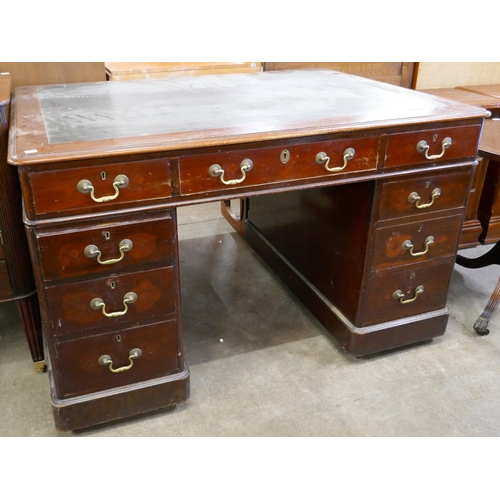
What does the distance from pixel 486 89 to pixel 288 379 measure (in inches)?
85.7

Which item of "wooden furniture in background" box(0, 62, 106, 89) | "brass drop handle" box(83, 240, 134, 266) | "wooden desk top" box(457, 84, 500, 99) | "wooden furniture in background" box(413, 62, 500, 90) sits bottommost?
"brass drop handle" box(83, 240, 134, 266)

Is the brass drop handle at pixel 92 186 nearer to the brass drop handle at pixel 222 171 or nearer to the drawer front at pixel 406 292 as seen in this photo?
the brass drop handle at pixel 222 171

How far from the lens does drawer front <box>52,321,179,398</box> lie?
150 centimetres

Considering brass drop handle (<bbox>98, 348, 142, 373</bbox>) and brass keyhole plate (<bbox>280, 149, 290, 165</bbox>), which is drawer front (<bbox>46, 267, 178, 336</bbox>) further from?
brass keyhole plate (<bbox>280, 149, 290, 165</bbox>)

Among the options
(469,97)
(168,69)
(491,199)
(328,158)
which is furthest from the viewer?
(469,97)

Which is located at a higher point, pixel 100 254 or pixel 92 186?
pixel 92 186

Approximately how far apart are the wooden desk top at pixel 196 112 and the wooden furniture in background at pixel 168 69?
449 mm

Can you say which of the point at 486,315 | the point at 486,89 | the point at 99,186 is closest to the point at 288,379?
the point at 486,315

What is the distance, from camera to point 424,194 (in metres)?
1.73

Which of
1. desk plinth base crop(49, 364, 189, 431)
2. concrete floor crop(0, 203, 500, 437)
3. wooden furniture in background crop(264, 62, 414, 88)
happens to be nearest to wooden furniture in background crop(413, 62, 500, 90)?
wooden furniture in background crop(264, 62, 414, 88)

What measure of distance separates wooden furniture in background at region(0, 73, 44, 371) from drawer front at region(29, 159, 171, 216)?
0.34m

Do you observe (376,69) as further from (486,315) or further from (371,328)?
(371,328)

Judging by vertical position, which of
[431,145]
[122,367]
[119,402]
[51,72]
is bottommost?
[119,402]
